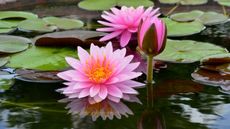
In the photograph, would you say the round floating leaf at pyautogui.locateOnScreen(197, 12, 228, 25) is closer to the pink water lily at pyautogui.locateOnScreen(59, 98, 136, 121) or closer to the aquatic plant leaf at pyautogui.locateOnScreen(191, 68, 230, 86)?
the aquatic plant leaf at pyautogui.locateOnScreen(191, 68, 230, 86)

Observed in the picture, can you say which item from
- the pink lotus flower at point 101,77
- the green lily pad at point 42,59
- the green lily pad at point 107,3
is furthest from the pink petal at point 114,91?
the green lily pad at point 107,3

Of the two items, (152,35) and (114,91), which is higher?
(152,35)

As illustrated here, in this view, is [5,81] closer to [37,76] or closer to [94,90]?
[37,76]

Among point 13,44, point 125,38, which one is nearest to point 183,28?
point 125,38

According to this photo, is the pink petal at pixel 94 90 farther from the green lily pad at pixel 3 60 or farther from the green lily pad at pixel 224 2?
the green lily pad at pixel 224 2

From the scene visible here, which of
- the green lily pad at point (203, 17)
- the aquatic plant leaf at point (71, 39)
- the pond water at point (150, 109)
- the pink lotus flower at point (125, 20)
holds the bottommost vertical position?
the pond water at point (150, 109)

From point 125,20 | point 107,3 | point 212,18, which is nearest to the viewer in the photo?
point 125,20

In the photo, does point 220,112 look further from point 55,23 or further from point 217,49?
point 55,23
